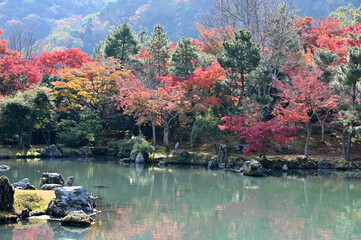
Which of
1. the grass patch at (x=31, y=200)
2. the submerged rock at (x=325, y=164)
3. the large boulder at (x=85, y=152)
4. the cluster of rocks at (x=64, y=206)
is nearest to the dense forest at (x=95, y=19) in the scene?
the large boulder at (x=85, y=152)

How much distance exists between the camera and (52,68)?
3566 centimetres

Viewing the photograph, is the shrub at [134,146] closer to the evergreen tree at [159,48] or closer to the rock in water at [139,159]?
the rock in water at [139,159]

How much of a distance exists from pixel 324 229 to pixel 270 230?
1.63 meters

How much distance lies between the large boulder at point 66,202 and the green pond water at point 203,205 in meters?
0.48

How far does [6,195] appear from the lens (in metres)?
10.3

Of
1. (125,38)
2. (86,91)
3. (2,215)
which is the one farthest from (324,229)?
(125,38)

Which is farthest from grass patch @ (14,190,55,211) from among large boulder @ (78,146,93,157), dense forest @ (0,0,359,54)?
dense forest @ (0,0,359,54)

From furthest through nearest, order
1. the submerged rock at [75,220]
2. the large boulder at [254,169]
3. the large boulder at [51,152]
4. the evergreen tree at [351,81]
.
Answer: the large boulder at [51,152] → the evergreen tree at [351,81] → the large boulder at [254,169] → the submerged rock at [75,220]

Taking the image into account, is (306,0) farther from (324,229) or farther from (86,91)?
(324,229)

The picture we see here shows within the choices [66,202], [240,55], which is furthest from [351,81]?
[66,202]

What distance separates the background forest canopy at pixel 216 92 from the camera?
76.0 feet

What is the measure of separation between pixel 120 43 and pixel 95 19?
70.5m

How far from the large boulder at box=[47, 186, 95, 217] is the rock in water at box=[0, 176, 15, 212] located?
1.15 metres

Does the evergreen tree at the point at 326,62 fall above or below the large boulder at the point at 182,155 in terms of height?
above
